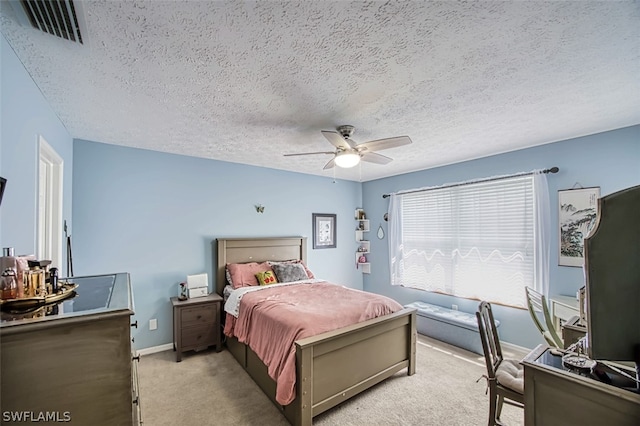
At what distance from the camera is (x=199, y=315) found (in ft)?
11.2

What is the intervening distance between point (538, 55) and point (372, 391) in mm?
2961

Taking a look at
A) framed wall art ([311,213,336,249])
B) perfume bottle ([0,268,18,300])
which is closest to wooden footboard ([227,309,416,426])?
perfume bottle ([0,268,18,300])

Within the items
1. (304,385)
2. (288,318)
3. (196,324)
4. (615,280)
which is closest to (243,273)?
(196,324)

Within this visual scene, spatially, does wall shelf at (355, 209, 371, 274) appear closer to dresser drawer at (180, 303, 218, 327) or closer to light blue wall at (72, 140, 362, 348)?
light blue wall at (72, 140, 362, 348)

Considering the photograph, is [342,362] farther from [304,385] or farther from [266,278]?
[266,278]

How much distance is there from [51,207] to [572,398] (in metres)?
3.77

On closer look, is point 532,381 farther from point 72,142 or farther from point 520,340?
point 72,142

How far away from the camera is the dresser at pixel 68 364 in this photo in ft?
2.95

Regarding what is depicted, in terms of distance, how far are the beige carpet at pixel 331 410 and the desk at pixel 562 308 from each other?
0.94 metres

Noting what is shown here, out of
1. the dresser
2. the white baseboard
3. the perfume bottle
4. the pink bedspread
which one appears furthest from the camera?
the white baseboard

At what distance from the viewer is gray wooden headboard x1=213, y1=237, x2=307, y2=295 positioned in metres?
3.92

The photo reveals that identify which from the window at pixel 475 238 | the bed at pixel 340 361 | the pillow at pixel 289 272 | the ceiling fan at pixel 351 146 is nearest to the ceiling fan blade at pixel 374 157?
the ceiling fan at pixel 351 146

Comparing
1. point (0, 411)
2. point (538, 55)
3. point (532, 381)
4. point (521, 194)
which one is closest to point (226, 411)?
point (0, 411)

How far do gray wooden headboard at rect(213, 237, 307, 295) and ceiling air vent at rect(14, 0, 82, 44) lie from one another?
2843mm
